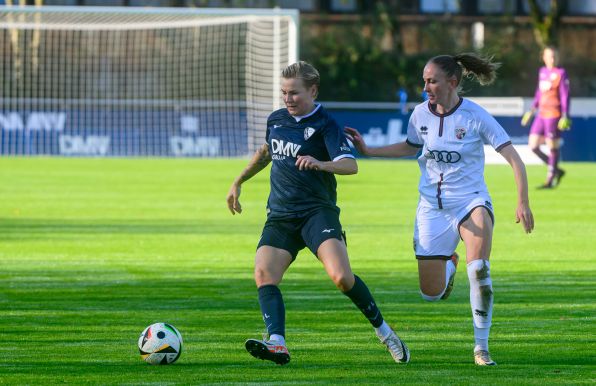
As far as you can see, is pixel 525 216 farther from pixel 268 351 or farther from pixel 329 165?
pixel 268 351

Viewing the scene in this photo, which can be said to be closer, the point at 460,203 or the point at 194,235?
the point at 460,203

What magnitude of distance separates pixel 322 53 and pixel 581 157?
47.6 feet

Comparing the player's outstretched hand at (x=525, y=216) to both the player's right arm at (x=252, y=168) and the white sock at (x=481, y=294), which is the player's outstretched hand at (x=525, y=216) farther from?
the player's right arm at (x=252, y=168)

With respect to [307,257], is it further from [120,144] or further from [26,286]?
[120,144]

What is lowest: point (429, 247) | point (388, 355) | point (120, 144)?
point (120, 144)

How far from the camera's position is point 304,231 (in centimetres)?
800

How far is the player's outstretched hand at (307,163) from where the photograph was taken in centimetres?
771

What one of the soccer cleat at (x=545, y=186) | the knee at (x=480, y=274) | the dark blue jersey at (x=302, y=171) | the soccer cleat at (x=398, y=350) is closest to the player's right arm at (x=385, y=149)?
the dark blue jersey at (x=302, y=171)

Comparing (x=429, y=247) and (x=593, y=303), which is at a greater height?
(x=429, y=247)

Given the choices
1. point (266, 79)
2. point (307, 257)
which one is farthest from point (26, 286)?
point (266, 79)

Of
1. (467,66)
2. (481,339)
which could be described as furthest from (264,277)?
(467,66)

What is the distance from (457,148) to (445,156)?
98mm

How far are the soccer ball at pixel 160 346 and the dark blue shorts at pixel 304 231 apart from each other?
776mm

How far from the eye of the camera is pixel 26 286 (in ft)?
38.2
